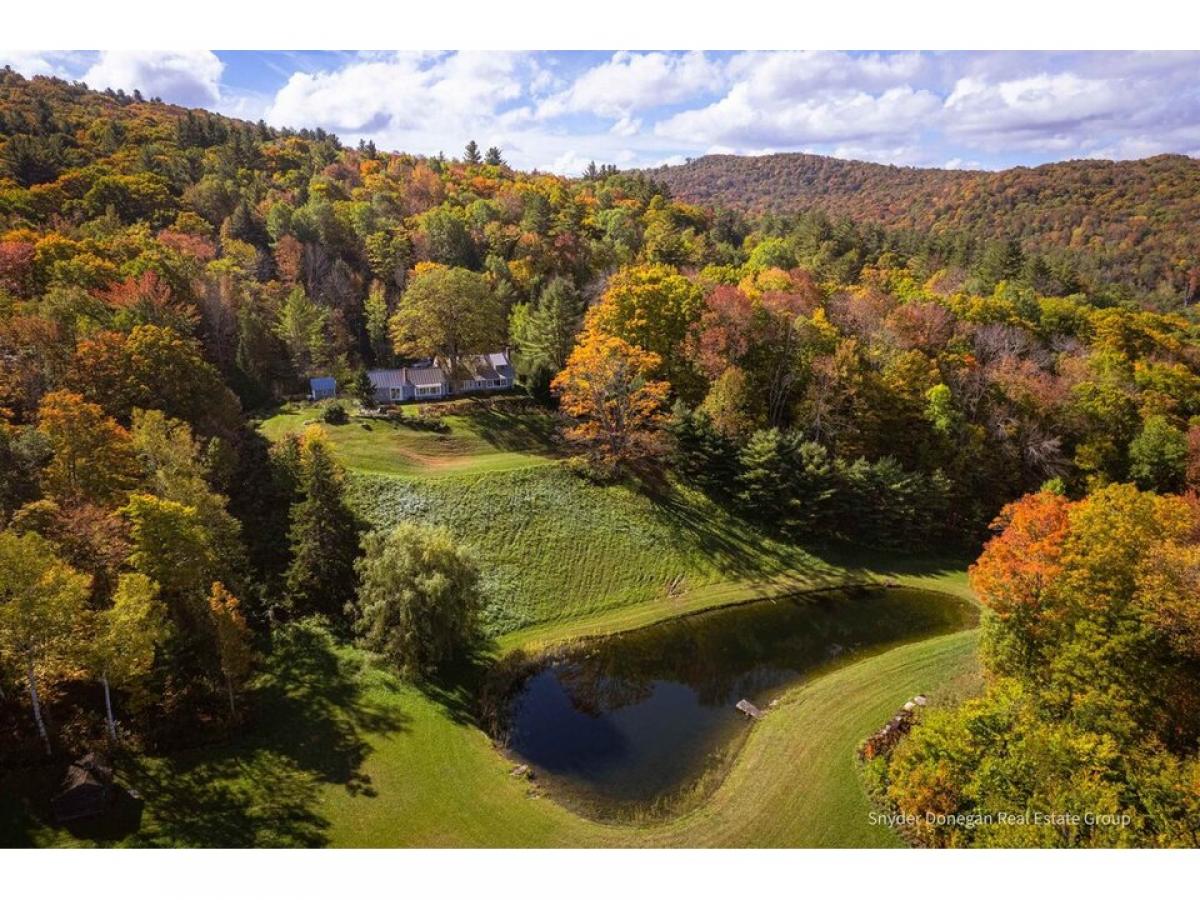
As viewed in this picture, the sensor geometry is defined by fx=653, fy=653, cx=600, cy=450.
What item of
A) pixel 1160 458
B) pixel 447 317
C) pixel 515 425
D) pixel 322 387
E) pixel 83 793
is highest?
pixel 447 317

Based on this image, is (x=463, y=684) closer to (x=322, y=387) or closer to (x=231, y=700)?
(x=231, y=700)

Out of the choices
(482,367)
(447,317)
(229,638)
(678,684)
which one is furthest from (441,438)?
(678,684)

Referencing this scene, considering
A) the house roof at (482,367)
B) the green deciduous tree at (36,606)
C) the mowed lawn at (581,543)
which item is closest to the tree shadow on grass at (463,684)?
the mowed lawn at (581,543)

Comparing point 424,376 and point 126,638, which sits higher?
point 424,376

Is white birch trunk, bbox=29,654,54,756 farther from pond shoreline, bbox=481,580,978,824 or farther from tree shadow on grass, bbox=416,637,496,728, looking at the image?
pond shoreline, bbox=481,580,978,824

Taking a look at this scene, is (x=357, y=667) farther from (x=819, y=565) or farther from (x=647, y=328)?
(x=647, y=328)

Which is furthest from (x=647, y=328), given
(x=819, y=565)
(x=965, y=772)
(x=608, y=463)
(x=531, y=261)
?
(x=965, y=772)
